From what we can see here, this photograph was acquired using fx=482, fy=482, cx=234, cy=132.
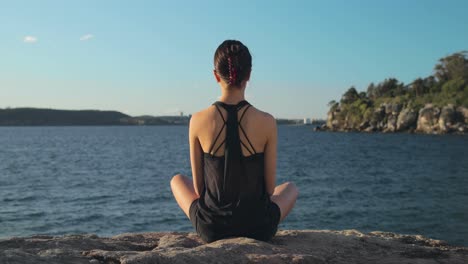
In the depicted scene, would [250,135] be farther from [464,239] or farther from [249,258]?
[464,239]

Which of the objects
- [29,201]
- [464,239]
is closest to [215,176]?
[464,239]

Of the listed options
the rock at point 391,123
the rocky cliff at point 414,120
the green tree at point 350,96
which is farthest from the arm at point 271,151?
the green tree at point 350,96

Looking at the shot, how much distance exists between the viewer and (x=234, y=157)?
4.21 metres

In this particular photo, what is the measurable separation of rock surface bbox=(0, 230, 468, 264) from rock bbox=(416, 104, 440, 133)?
9678cm

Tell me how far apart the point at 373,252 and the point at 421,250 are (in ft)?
1.85

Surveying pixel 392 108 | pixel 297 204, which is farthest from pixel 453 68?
pixel 297 204

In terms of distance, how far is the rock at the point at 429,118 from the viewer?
9500 cm

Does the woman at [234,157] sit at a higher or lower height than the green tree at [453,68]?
lower

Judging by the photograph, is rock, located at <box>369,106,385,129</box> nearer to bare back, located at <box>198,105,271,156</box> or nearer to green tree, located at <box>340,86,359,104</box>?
green tree, located at <box>340,86,359,104</box>

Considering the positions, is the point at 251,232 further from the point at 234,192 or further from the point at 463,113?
the point at 463,113

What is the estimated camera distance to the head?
409 cm

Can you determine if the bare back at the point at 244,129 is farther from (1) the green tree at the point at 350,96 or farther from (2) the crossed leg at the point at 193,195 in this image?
(1) the green tree at the point at 350,96

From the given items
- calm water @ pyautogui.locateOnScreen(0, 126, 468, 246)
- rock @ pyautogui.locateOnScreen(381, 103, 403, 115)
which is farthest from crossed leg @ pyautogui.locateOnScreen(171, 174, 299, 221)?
rock @ pyautogui.locateOnScreen(381, 103, 403, 115)

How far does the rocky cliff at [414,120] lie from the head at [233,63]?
95.8 m
